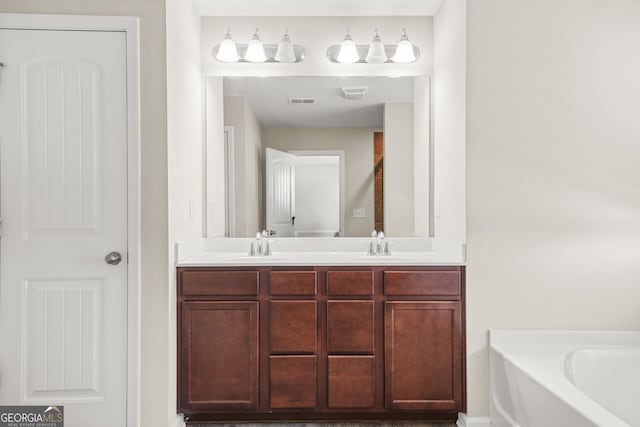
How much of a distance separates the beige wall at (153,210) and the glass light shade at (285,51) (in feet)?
2.78

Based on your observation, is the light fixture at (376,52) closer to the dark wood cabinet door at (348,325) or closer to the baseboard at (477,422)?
the dark wood cabinet door at (348,325)

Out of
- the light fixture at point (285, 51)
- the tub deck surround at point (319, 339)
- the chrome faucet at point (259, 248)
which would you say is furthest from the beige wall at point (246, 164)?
the tub deck surround at point (319, 339)

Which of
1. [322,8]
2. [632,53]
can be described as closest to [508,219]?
[632,53]

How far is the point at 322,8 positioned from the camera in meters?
2.86

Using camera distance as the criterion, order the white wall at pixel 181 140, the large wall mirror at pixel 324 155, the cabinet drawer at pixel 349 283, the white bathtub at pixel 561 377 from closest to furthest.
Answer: the white bathtub at pixel 561 377
the white wall at pixel 181 140
the cabinet drawer at pixel 349 283
the large wall mirror at pixel 324 155

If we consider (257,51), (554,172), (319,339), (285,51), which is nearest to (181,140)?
(257,51)

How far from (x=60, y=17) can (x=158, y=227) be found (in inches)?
45.0

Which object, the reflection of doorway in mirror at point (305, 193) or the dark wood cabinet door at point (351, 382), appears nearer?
the dark wood cabinet door at point (351, 382)

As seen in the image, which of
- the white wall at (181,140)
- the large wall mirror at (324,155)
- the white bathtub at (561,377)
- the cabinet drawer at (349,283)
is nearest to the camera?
the white bathtub at (561,377)

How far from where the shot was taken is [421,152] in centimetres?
296

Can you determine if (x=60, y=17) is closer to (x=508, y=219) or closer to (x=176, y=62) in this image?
(x=176, y=62)

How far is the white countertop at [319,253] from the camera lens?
238 cm

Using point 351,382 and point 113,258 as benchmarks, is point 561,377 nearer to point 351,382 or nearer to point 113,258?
point 351,382
